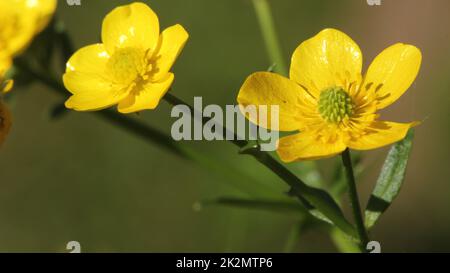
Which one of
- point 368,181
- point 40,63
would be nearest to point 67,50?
point 40,63

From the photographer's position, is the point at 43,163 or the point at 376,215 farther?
the point at 43,163

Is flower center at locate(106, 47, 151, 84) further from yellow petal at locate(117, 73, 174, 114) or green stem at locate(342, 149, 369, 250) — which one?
green stem at locate(342, 149, 369, 250)

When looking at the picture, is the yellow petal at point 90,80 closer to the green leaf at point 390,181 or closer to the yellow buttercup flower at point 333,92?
the yellow buttercup flower at point 333,92

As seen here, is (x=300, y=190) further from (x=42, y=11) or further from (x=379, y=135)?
(x=42, y=11)

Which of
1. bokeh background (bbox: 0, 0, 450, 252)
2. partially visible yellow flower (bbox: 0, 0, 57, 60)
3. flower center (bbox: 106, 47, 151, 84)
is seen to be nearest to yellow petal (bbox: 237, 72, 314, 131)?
flower center (bbox: 106, 47, 151, 84)

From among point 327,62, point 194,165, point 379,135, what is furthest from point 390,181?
point 194,165

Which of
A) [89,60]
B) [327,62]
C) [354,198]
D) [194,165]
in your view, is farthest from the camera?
[194,165]
